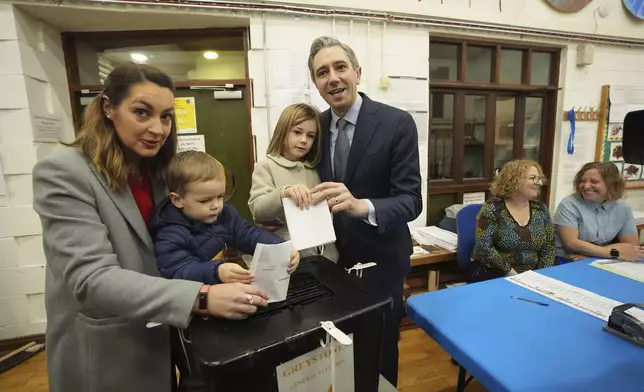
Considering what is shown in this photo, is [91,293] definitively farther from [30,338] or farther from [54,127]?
[30,338]

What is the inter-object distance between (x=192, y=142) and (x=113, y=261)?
190cm

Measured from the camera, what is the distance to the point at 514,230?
76.7 inches

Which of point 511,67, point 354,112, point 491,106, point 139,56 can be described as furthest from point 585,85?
point 139,56

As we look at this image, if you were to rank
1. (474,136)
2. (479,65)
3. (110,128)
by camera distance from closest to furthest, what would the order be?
(110,128) → (479,65) → (474,136)

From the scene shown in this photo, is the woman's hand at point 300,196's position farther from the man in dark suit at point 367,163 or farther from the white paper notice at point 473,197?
the white paper notice at point 473,197

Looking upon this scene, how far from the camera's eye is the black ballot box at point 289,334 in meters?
0.56

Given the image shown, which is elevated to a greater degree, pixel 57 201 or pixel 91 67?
pixel 91 67

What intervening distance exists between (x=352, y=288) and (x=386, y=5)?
231cm

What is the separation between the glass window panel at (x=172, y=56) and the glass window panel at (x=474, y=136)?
2060 mm

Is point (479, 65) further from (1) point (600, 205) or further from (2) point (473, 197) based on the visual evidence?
(1) point (600, 205)

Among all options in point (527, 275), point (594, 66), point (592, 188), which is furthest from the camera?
point (594, 66)

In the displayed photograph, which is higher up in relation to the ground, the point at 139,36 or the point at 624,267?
the point at 139,36

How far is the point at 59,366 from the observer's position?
862 millimetres

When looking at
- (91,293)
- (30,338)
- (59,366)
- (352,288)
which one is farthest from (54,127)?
(352,288)
